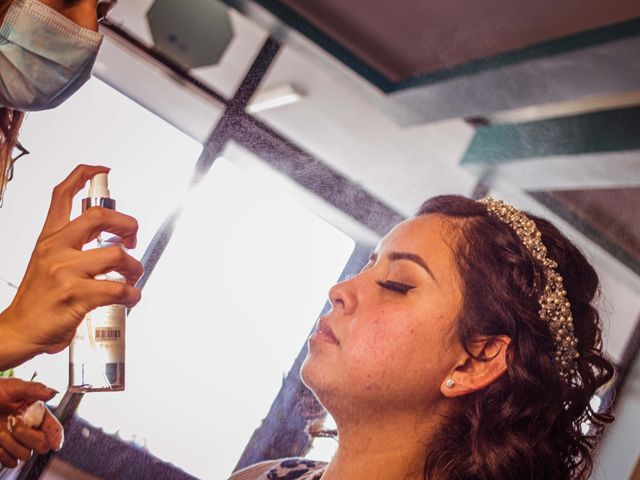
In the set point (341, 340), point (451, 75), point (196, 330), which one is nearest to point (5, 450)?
point (196, 330)

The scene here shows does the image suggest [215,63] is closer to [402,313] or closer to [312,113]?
[312,113]

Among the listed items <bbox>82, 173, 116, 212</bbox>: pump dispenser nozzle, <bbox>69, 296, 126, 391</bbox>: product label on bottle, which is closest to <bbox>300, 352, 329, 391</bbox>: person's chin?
<bbox>69, 296, 126, 391</bbox>: product label on bottle

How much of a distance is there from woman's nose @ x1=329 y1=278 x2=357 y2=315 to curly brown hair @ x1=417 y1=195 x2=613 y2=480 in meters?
0.21

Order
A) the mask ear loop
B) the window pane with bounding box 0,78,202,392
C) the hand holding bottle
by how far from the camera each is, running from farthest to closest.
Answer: the window pane with bounding box 0,78,202,392, the mask ear loop, the hand holding bottle

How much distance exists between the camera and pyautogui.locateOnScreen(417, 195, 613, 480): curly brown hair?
125 centimetres

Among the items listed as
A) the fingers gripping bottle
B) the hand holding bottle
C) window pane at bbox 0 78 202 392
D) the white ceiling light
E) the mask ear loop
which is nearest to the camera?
the hand holding bottle

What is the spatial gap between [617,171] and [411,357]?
833 mm

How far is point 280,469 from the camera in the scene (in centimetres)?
148

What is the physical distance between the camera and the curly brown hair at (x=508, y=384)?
125 cm

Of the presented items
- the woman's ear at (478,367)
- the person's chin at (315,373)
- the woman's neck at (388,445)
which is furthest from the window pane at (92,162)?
the woman's ear at (478,367)

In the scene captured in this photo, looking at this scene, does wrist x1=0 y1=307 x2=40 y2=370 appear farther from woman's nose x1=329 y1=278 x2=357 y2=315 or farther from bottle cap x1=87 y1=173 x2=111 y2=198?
woman's nose x1=329 y1=278 x2=357 y2=315

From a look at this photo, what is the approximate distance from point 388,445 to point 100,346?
0.56 m

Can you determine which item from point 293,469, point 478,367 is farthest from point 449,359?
point 293,469

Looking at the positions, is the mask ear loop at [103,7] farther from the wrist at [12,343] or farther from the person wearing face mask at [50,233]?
the wrist at [12,343]
